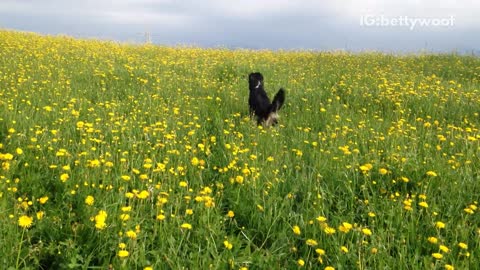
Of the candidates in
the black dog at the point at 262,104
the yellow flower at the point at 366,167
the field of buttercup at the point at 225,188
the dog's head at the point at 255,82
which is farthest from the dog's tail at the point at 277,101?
the yellow flower at the point at 366,167

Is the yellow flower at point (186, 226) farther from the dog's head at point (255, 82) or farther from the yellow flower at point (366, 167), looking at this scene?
the dog's head at point (255, 82)

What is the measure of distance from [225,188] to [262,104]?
2738 mm

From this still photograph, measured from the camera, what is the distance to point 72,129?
14.1 ft

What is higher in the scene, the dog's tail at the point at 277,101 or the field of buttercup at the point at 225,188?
the dog's tail at the point at 277,101

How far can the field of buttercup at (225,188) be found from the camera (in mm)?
2332

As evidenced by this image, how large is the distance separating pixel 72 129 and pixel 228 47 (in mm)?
14215

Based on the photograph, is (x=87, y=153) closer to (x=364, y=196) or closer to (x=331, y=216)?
(x=331, y=216)

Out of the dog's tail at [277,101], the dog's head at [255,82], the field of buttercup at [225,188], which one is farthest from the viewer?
the dog's head at [255,82]

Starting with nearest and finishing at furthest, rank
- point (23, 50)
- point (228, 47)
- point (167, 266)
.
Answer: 1. point (167, 266)
2. point (23, 50)
3. point (228, 47)

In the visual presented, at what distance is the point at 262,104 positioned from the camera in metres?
5.88

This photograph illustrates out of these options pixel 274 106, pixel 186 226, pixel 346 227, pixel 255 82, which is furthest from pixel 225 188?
pixel 255 82

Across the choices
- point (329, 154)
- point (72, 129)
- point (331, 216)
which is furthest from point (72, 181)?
point (329, 154)

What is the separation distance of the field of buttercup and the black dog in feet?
0.84

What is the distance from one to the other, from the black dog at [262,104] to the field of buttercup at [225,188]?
26cm
